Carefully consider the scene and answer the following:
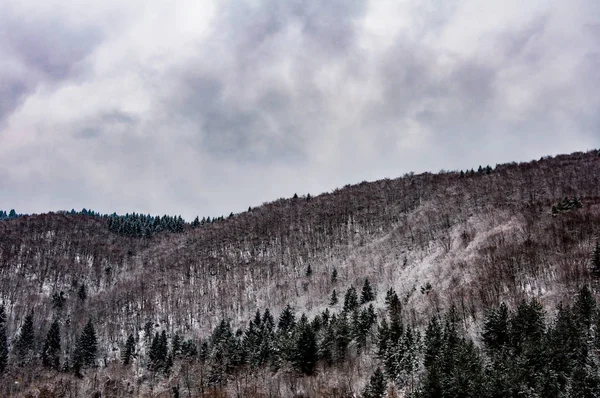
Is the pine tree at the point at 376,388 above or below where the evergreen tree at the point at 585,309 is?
below

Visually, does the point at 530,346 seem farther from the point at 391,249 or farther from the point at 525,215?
the point at 391,249

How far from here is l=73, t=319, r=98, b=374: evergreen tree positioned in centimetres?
14412

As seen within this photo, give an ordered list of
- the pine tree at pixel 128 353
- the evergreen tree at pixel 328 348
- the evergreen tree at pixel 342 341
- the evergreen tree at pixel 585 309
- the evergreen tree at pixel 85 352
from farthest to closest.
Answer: the pine tree at pixel 128 353 < the evergreen tree at pixel 85 352 < the evergreen tree at pixel 342 341 < the evergreen tree at pixel 328 348 < the evergreen tree at pixel 585 309

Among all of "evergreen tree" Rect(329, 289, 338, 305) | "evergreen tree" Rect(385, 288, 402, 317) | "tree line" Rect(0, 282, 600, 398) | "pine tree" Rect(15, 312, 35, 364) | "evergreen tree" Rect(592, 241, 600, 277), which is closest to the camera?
"tree line" Rect(0, 282, 600, 398)

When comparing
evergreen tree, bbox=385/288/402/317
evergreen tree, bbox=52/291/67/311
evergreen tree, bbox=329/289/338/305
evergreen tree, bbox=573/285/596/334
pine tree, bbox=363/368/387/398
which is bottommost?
pine tree, bbox=363/368/387/398

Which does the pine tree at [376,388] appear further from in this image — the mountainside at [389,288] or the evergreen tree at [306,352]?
the evergreen tree at [306,352]

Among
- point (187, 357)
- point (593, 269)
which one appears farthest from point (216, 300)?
point (593, 269)

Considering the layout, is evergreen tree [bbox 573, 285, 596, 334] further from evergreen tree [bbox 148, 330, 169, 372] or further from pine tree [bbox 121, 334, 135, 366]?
pine tree [bbox 121, 334, 135, 366]

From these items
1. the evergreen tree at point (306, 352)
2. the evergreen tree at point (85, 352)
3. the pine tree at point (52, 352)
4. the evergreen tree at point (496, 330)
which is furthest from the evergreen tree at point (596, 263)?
the pine tree at point (52, 352)

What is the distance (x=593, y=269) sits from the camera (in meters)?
110

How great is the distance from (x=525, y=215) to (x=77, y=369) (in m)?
140

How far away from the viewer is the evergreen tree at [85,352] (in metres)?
144

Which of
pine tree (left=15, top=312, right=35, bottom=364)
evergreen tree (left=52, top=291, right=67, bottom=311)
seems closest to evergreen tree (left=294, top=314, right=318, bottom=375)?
pine tree (left=15, top=312, right=35, bottom=364)

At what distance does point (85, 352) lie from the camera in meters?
147
